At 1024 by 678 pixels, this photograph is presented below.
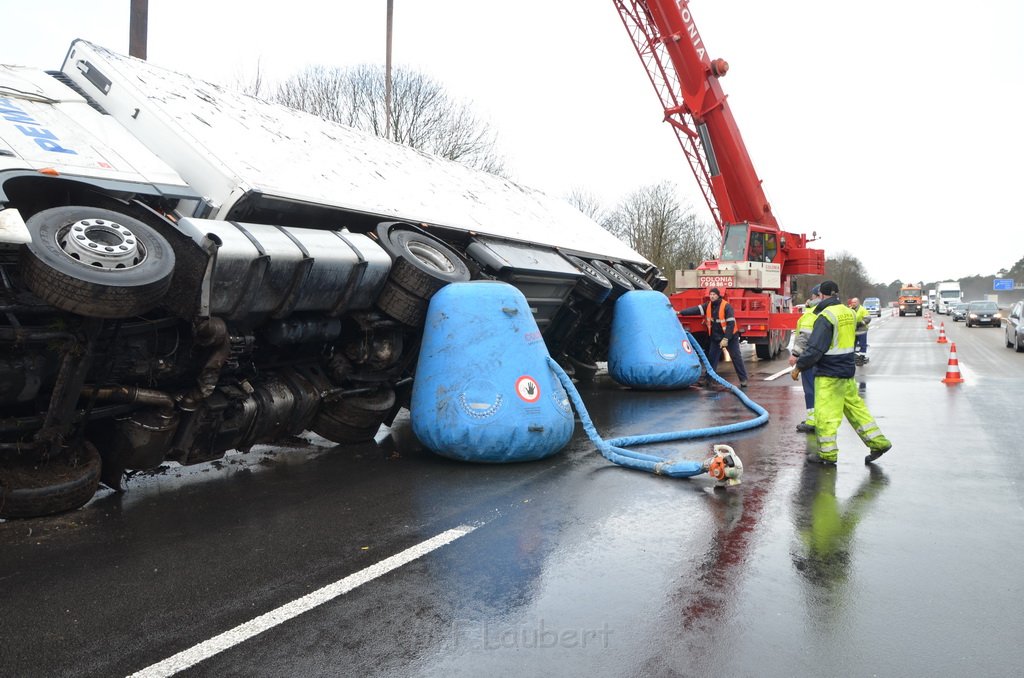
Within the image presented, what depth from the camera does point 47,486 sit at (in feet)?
15.2

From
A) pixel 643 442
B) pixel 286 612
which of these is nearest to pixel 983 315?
pixel 643 442

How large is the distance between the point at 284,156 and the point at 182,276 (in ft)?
7.39

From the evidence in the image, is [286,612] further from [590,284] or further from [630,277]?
[630,277]

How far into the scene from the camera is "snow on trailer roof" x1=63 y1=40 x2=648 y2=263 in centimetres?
605

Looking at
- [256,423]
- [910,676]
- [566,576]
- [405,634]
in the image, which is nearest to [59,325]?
[256,423]

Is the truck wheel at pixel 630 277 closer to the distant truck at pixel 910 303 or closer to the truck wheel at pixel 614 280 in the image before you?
the truck wheel at pixel 614 280

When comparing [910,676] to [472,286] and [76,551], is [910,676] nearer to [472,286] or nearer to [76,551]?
[76,551]

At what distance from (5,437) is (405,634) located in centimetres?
298

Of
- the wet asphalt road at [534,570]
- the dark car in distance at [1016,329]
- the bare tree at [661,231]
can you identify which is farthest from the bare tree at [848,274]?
the wet asphalt road at [534,570]

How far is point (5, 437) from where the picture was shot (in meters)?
4.51

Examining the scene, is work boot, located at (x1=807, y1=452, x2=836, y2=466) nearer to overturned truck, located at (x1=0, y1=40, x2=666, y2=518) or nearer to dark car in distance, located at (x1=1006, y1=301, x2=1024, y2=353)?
overturned truck, located at (x1=0, y1=40, x2=666, y2=518)

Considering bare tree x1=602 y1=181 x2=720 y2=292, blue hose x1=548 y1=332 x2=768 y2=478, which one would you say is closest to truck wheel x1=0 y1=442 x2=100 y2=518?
blue hose x1=548 y1=332 x2=768 y2=478

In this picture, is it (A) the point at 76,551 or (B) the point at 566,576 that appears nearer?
(B) the point at 566,576

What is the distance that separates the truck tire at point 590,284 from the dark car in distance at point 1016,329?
47.7 feet
